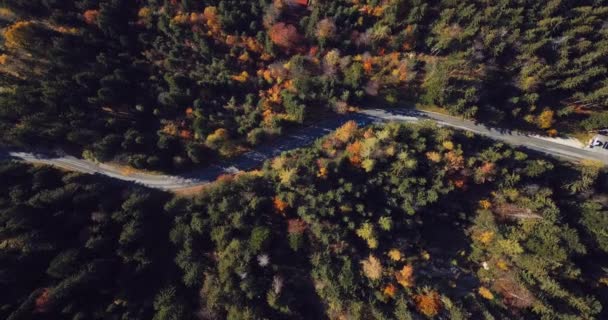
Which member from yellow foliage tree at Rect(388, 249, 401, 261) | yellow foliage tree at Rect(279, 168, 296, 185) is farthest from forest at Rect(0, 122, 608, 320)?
yellow foliage tree at Rect(388, 249, 401, 261)

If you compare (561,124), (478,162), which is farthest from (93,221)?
(561,124)

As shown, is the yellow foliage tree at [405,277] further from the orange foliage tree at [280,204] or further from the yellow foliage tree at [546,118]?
the yellow foliage tree at [546,118]

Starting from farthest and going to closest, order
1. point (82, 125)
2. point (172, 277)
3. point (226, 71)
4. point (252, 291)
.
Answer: point (226, 71) < point (82, 125) < point (172, 277) < point (252, 291)

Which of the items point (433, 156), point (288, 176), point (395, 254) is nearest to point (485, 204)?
point (433, 156)

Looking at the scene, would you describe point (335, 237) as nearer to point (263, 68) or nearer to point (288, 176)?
point (288, 176)

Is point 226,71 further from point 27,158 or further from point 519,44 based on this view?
point 519,44

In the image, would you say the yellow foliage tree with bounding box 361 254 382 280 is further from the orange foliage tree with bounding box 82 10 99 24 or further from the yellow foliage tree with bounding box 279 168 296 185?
the orange foliage tree with bounding box 82 10 99 24
